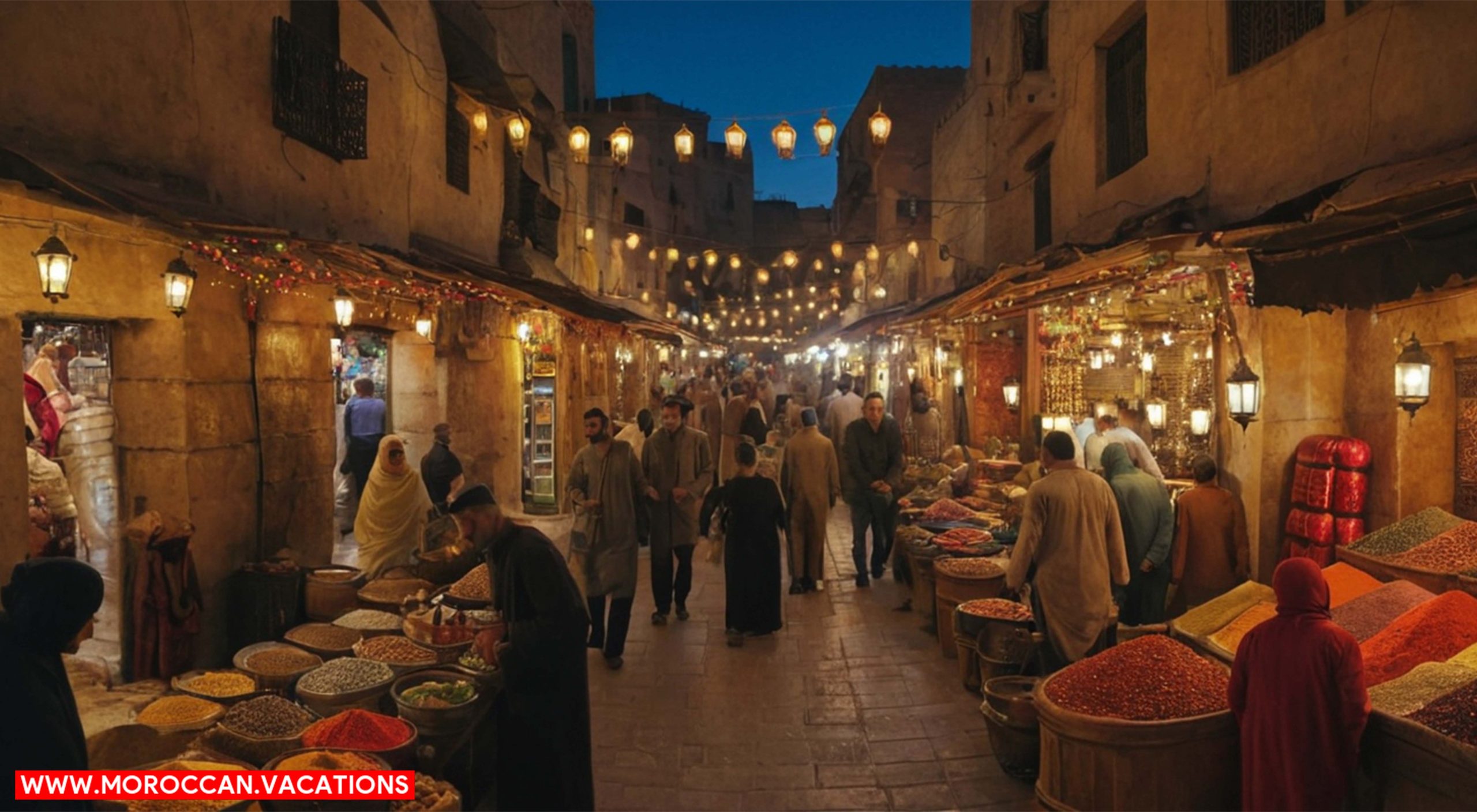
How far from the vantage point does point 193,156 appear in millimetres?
7098

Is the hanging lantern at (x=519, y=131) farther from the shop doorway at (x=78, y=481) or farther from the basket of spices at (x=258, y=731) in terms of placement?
the basket of spices at (x=258, y=731)

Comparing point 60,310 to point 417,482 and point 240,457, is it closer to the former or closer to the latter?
point 240,457

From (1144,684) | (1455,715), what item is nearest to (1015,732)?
(1144,684)

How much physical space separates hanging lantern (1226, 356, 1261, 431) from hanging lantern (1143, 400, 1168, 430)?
350 cm

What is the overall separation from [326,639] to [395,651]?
2.80 ft

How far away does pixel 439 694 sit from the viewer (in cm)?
485

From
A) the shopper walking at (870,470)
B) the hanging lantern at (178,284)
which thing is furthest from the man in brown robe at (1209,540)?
the hanging lantern at (178,284)

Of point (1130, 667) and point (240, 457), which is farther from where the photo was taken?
point (240, 457)

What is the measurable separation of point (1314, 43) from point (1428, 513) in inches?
160

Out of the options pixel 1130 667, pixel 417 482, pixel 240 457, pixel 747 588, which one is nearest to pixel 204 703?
pixel 240 457

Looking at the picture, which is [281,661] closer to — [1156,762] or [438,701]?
[438,701]

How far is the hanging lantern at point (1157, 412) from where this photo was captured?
1009 centimetres

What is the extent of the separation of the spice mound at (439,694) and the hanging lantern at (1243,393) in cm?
611

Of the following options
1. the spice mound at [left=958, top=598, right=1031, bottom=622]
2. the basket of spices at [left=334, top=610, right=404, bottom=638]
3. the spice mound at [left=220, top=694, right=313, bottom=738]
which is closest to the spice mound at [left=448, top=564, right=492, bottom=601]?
the basket of spices at [left=334, top=610, right=404, bottom=638]
